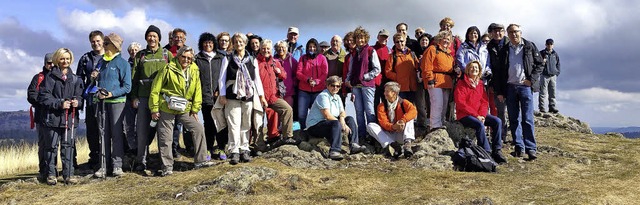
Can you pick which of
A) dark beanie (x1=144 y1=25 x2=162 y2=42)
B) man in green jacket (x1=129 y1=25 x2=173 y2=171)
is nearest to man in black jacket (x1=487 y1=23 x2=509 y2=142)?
man in green jacket (x1=129 y1=25 x2=173 y2=171)

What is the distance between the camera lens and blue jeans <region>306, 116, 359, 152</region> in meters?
9.41

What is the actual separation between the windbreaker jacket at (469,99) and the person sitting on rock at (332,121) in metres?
2.20

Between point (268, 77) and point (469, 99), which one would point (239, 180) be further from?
point (469, 99)

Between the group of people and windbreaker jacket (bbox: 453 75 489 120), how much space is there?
2cm

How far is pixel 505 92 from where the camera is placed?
10.1 meters

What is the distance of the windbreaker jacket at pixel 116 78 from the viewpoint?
8477mm

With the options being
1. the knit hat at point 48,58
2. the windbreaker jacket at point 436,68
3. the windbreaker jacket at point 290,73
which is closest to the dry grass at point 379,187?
the windbreaker jacket at point 436,68

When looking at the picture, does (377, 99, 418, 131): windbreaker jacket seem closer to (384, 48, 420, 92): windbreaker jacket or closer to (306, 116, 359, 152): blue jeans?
(306, 116, 359, 152): blue jeans

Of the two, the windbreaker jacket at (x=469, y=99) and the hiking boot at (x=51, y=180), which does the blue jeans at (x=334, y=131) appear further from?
the hiking boot at (x=51, y=180)

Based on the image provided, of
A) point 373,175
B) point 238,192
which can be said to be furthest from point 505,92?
point 238,192

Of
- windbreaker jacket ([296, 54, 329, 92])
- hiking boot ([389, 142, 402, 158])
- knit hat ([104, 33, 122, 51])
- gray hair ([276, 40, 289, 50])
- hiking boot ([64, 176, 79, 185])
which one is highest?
gray hair ([276, 40, 289, 50])

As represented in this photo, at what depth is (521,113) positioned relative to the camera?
9.92m

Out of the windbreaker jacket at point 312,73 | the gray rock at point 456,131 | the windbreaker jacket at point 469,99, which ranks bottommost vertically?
the gray rock at point 456,131

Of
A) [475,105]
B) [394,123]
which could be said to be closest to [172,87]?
[394,123]
